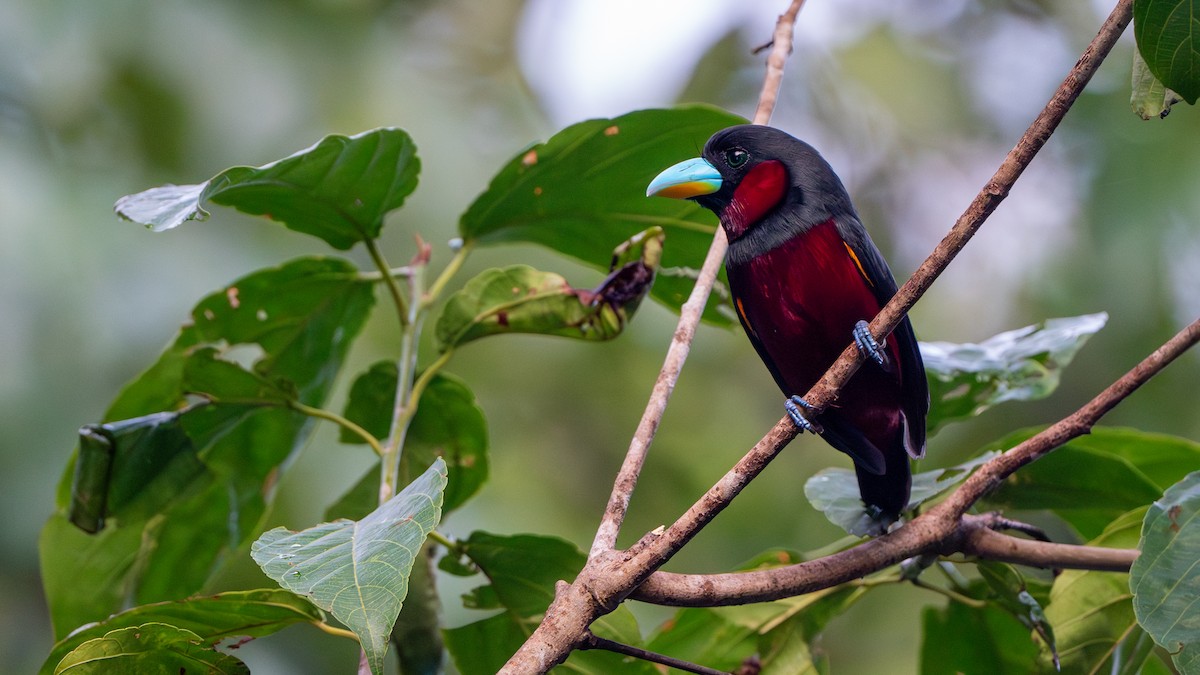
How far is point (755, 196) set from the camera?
1.98 m

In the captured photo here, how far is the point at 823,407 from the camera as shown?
1328 mm

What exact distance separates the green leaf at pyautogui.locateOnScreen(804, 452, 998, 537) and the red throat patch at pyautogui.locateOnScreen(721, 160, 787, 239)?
0.50m

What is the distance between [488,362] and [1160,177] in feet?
10.8

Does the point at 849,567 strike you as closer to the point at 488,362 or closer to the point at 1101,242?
the point at 488,362

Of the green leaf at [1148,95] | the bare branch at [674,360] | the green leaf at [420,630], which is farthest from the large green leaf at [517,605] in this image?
the green leaf at [1148,95]

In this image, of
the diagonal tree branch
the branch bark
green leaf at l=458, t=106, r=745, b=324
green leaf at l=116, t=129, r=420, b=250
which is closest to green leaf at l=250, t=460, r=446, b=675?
the branch bark

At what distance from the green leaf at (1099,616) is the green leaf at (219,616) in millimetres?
1219

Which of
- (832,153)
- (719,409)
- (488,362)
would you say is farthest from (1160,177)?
(488,362)

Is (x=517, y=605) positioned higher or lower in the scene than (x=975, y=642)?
higher

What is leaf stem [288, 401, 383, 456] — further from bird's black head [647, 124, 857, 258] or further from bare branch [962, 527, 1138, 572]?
bare branch [962, 527, 1138, 572]

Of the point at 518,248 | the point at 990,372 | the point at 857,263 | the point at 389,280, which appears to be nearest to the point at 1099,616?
the point at 990,372

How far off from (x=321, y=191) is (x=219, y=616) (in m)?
0.69

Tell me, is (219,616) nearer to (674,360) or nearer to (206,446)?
(206,446)

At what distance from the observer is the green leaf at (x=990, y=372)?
1.98 m
